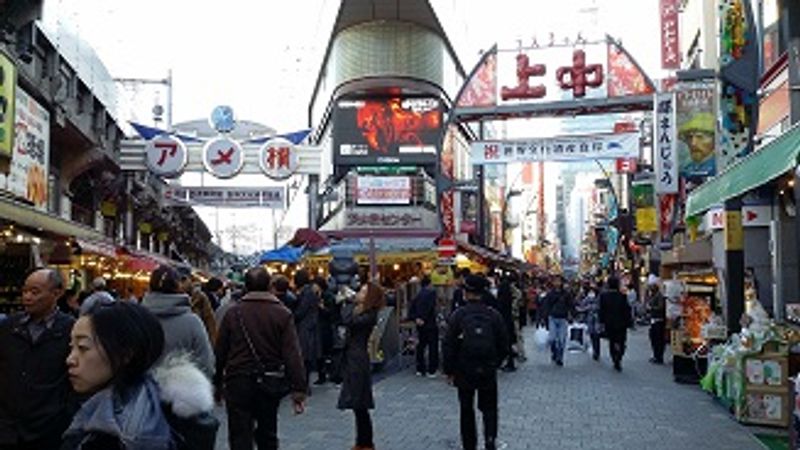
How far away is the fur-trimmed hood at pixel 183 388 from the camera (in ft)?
8.36

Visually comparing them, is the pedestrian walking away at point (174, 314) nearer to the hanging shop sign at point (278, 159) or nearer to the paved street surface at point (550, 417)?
the paved street surface at point (550, 417)

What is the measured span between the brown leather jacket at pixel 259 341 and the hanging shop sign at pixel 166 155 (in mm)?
16992

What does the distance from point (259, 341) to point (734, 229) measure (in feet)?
26.6

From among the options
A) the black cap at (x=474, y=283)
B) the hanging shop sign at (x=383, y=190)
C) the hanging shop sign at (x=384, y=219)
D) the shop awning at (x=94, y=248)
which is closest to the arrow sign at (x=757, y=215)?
the black cap at (x=474, y=283)

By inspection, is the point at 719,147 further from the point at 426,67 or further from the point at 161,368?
the point at 426,67

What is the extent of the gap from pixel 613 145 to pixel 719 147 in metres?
6.09

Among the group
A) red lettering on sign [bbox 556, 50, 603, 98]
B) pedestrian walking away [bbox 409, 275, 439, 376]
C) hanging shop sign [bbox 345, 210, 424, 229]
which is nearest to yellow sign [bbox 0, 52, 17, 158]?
pedestrian walking away [bbox 409, 275, 439, 376]

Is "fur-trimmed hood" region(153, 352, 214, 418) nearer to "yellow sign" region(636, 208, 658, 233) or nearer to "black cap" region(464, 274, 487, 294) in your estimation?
"black cap" region(464, 274, 487, 294)

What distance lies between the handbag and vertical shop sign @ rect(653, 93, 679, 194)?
42.9 feet

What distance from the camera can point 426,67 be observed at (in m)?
45.8

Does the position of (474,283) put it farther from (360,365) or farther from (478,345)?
(360,365)

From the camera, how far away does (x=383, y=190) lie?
44031 millimetres

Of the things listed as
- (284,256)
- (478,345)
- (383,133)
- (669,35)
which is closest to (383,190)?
(383,133)

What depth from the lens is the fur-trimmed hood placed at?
255cm
